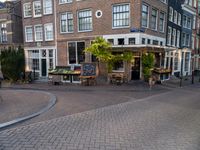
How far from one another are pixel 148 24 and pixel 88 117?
502 inches

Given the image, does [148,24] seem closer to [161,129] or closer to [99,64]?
[99,64]

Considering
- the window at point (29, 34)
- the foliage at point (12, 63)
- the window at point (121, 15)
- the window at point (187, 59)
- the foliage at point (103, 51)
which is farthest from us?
the window at point (187, 59)

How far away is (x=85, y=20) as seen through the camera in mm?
18109

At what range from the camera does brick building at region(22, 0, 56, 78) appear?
809 inches

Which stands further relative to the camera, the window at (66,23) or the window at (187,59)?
the window at (187,59)

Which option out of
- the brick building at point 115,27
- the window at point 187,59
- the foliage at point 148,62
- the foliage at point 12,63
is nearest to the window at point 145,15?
the brick building at point 115,27

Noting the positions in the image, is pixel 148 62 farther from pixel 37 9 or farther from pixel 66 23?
pixel 37 9

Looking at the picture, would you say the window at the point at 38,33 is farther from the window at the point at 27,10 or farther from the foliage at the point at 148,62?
the foliage at the point at 148,62

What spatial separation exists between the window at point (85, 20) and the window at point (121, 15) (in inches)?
107

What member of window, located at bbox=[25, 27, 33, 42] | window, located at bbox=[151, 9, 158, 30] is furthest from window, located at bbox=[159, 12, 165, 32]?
window, located at bbox=[25, 27, 33, 42]

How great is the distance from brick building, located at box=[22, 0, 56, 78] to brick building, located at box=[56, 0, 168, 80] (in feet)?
4.15

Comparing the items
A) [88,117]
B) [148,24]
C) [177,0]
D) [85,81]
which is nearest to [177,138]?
[88,117]

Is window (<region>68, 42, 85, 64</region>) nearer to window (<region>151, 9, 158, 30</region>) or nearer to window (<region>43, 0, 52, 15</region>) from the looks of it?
window (<region>43, 0, 52, 15</region>)

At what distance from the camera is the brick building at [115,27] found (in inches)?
612
